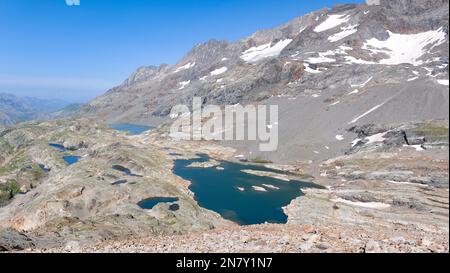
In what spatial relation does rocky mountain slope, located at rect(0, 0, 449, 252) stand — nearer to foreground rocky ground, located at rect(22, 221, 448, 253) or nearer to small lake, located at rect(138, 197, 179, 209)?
foreground rocky ground, located at rect(22, 221, 448, 253)

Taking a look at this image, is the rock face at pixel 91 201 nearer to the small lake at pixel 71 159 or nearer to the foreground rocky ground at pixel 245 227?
the foreground rocky ground at pixel 245 227

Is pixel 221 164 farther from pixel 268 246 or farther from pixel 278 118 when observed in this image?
pixel 268 246

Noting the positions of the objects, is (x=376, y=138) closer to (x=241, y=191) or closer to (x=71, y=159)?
(x=241, y=191)

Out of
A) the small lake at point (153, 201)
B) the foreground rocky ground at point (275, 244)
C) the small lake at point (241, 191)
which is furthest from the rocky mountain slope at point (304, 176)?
the small lake at point (241, 191)

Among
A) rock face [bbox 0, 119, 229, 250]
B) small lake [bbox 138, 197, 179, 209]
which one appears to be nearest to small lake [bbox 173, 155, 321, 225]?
rock face [bbox 0, 119, 229, 250]

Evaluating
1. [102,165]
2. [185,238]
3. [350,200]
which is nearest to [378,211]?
[350,200]

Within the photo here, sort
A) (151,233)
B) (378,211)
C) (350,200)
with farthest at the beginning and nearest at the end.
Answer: (350,200)
(378,211)
(151,233)
